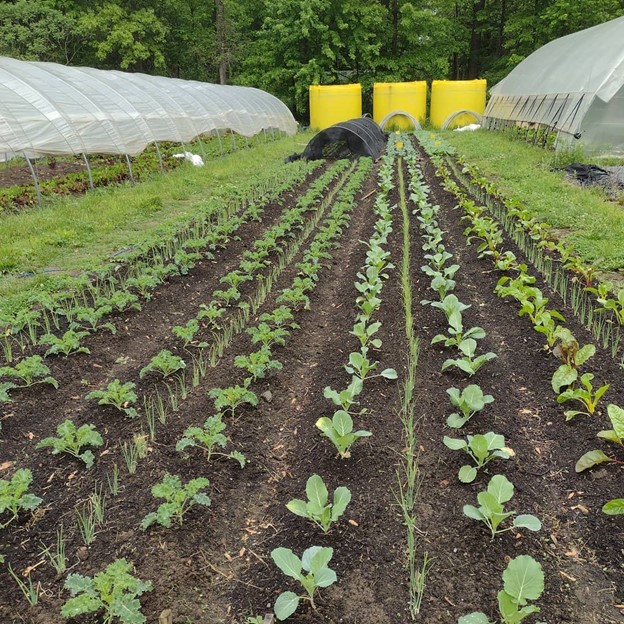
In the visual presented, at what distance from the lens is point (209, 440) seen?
2.84m

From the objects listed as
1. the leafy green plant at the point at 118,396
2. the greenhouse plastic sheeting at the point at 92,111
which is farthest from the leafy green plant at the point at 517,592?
the greenhouse plastic sheeting at the point at 92,111

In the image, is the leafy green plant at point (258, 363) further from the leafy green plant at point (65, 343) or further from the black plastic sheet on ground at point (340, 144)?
the black plastic sheet on ground at point (340, 144)

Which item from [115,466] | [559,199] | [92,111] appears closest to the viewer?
[115,466]

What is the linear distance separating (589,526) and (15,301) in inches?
204

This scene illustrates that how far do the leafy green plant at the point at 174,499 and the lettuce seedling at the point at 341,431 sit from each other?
2.37 feet

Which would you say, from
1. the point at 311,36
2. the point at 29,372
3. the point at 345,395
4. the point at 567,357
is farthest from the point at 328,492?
the point at 311,36

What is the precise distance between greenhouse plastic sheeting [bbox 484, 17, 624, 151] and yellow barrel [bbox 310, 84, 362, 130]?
8415 mm

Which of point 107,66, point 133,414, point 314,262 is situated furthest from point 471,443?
point 107,66

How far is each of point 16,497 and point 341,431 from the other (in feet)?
5.46

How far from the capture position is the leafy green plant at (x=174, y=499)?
239cm

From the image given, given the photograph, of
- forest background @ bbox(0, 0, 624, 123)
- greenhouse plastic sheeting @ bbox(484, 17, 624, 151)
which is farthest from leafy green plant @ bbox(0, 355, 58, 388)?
forest background @ bbox(0, 0, 624, 123)

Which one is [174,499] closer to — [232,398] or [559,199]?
[232,398]

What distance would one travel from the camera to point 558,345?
3643 mm

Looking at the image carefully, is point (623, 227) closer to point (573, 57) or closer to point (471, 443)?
point (471, 443)
